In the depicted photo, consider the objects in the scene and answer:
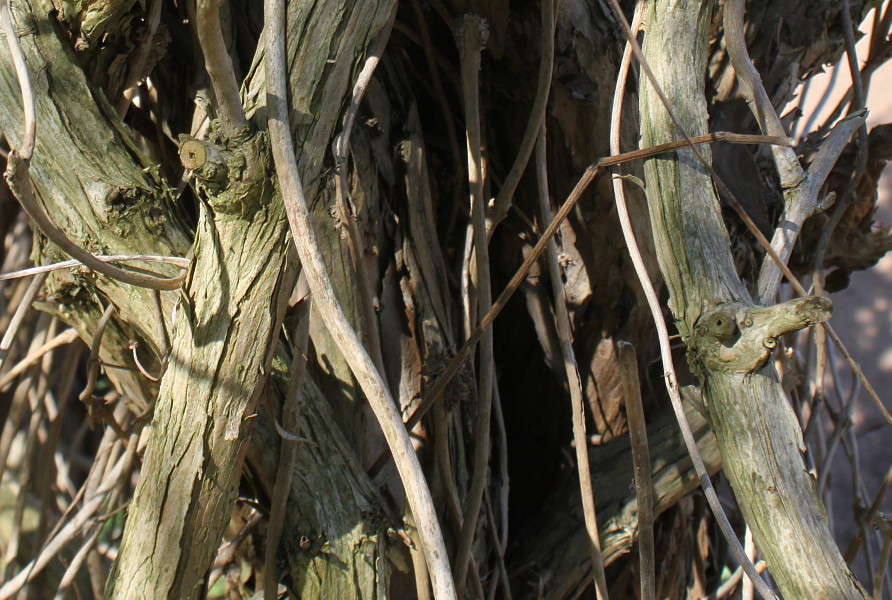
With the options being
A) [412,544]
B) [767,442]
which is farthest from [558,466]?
[767,442]

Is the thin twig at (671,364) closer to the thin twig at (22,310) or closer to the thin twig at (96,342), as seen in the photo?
→ the thin twig at (96,342)

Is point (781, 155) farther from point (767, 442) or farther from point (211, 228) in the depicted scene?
point (211, 228)

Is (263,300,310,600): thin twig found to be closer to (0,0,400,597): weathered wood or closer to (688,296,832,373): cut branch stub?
(0,0,400,597): weathered wood

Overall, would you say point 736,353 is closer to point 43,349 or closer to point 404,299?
point 404,299

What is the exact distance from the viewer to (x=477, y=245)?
2.68 feet

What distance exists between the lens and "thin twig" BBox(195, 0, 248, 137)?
0.46m

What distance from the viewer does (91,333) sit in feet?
2.58

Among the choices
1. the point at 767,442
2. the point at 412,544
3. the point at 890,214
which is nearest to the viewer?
the point at 767,442

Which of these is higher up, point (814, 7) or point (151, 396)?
point (814, 7)

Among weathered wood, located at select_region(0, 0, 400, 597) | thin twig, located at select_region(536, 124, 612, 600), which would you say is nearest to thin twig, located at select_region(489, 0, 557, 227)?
thin twig, located at select_region(536, 124, 612, 600)

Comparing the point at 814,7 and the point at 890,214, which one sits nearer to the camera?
the point at 814,7

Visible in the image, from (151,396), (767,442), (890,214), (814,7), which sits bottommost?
(767,442)

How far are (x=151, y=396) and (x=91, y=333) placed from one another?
88mm

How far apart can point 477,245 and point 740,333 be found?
1.16 ft
